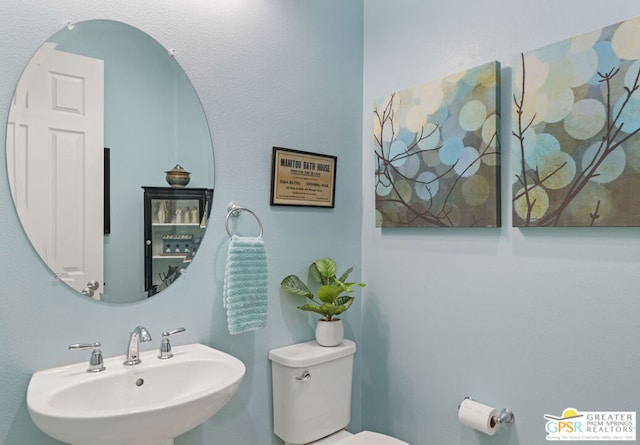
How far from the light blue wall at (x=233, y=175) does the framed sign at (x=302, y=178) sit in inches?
1.6

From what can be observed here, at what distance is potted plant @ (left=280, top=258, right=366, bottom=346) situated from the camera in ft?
5.85

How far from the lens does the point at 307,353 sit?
5.74 feet

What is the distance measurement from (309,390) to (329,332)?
25 cm

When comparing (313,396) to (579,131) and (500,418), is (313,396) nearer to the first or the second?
(500,418)

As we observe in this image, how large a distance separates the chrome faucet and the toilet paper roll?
117 centimetres

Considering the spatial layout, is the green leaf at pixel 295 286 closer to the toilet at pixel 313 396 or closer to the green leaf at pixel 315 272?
the green leaf at pixel 315 272

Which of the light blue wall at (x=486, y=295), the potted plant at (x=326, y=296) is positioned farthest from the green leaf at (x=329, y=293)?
the light blue wall at (x=486, y=295)

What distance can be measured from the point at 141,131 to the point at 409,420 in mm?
1649

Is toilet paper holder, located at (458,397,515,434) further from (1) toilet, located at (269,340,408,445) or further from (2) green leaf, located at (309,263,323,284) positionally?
(2) green leaf, located at (309,263,323,284)

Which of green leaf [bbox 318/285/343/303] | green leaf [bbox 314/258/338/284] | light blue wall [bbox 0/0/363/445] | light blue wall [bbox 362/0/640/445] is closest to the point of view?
light blue wall [bbox 0/0/363/445]

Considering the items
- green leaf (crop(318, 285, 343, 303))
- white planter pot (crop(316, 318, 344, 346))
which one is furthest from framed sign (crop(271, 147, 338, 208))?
white planter pot (crop(316, 318, 344, 346))

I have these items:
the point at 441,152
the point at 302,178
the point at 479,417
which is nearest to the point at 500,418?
the point at 479,417

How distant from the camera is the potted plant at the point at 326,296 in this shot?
1.78 m

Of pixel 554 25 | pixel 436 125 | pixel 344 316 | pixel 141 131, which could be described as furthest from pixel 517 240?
pixel 141 131
